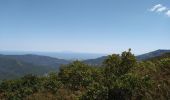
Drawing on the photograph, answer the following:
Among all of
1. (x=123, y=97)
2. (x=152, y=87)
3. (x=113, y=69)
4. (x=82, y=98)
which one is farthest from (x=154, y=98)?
(x=113, y=69)

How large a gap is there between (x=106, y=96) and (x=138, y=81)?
1184mm

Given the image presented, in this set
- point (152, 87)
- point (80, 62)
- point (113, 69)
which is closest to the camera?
point (152, 87)

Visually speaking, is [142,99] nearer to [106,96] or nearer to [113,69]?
[106,96]

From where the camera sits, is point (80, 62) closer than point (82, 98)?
No

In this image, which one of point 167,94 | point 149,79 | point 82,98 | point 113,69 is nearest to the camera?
point 167,94

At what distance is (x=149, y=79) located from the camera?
10102mm

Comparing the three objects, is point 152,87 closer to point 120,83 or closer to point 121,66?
point 120,83

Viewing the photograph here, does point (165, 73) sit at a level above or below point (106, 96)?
above

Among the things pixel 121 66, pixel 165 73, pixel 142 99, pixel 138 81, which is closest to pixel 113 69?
pixel 121 66

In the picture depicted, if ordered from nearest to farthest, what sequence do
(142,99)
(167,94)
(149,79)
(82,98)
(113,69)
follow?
(167,94) < (142,99) < (149,79) < (82,98) < (113,69)

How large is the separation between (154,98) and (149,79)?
2138 mm

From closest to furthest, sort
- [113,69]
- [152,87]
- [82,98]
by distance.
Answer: [152,87] < [82,98] < [113,69]

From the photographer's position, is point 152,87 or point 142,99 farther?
point 152,87

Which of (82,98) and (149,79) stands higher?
(149,79)
